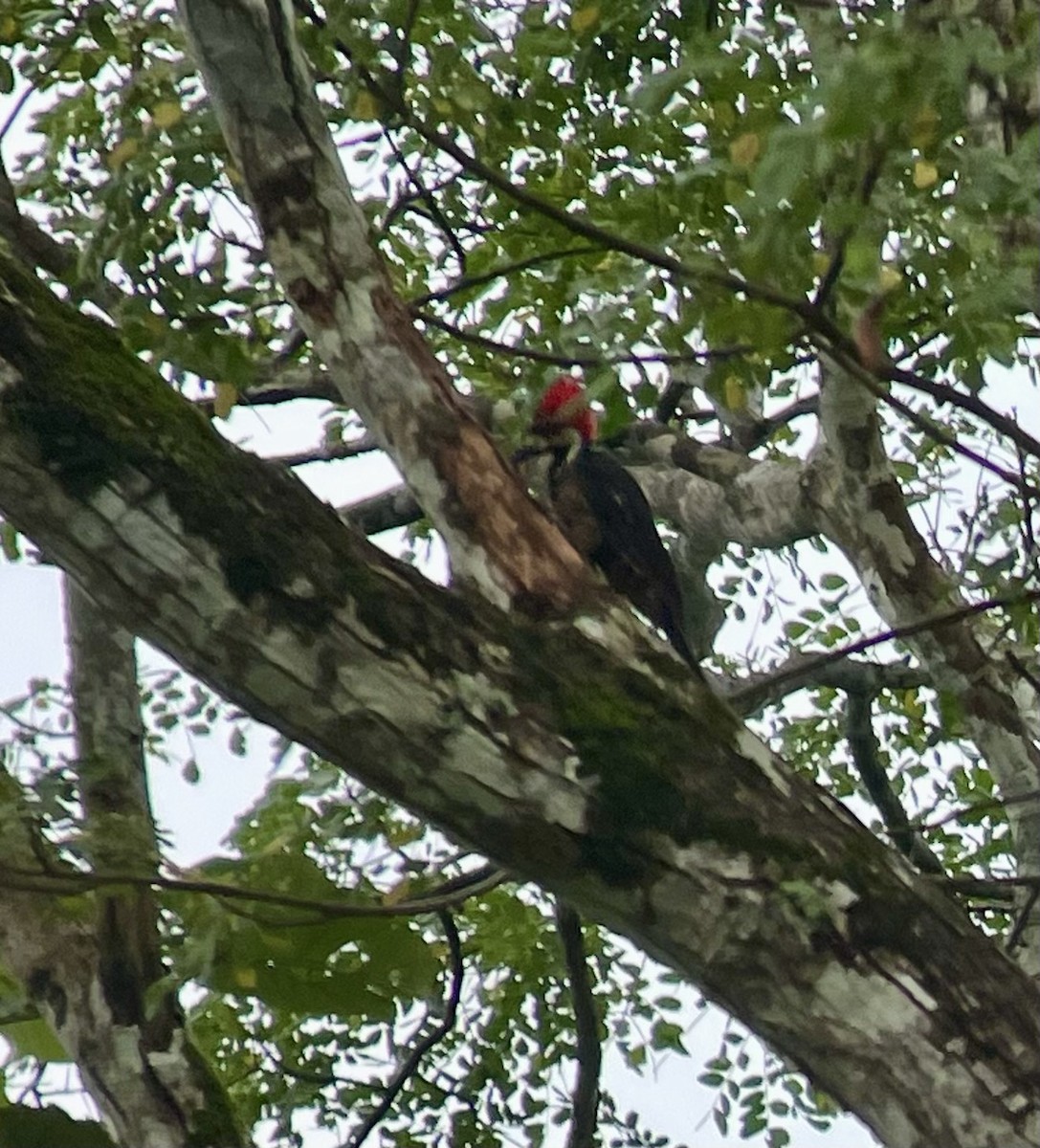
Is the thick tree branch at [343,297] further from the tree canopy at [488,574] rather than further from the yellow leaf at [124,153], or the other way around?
the yellow leaf at [124,153]

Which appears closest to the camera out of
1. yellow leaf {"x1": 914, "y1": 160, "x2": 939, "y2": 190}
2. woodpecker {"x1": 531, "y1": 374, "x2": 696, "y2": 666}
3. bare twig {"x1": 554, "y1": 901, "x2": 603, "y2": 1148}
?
yellow leaf {"x1": 914, "y1": 160, "x2": 939, "y2": 190}

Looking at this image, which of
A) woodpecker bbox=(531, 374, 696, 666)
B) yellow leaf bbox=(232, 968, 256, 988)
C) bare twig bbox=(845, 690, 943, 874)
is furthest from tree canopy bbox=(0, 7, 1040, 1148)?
woodpecker bbox=(531, 374, 696, 666)

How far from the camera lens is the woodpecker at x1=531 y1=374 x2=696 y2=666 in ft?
17.4

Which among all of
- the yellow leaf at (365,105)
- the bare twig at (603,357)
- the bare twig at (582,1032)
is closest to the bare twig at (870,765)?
the bare twig at (582,1032)

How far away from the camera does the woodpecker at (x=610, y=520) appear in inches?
209

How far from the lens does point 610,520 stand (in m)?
5.40

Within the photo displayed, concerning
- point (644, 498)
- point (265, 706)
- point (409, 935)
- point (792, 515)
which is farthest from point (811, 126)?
point (644, 498)

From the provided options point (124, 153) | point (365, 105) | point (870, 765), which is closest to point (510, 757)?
point (365, 105)

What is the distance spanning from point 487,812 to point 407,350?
31.3 inches

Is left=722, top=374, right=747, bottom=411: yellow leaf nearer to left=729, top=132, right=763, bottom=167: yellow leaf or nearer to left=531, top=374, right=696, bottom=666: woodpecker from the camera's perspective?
left=729, top=132, right=763, bottom=167: yellow leaf

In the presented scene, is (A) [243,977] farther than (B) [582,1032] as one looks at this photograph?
No

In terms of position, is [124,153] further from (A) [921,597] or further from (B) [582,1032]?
(B) [582,1032]

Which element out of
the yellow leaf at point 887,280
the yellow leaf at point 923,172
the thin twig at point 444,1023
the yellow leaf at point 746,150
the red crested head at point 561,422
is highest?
the red crested head at point 561,422

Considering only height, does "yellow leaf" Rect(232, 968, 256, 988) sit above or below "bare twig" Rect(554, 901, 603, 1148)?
below
